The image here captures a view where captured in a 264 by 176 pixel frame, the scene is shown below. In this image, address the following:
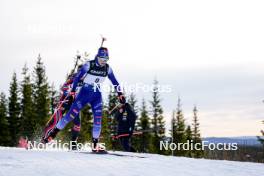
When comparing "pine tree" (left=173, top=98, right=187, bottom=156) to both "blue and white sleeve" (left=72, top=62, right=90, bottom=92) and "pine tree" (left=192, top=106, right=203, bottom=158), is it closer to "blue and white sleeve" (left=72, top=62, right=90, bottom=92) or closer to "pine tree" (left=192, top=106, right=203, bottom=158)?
"pine tree" (left=192, top=106, right=203, bottom=158)

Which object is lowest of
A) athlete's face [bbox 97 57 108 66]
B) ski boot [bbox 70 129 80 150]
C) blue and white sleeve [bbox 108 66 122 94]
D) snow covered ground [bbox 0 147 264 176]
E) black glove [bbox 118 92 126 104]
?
snow covered ground [bbox 0 147 264 176]

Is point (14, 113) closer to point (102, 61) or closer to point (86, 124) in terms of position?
point (86, 124)

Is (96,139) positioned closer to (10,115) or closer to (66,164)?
(66,164)

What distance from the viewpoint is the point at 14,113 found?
41781 millimetres

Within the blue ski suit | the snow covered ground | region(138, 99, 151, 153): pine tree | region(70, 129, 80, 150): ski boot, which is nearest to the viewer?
the snow covered ground

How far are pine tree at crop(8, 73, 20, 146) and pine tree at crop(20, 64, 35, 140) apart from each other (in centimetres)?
59

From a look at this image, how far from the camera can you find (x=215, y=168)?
6.63 meters


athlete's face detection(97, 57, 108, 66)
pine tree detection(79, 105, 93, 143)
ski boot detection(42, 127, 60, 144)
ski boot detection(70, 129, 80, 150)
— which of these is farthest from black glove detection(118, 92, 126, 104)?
pine tree detection(79, 105, 93, 143)

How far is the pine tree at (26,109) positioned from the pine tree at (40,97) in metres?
0.52

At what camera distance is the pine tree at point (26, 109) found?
39188 mm

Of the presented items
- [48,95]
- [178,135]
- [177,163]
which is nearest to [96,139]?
[177,163]

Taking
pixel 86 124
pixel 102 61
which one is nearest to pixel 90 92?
pixel 102 61

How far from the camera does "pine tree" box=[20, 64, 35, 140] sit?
39188 mm

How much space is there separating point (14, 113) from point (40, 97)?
3.94 m
